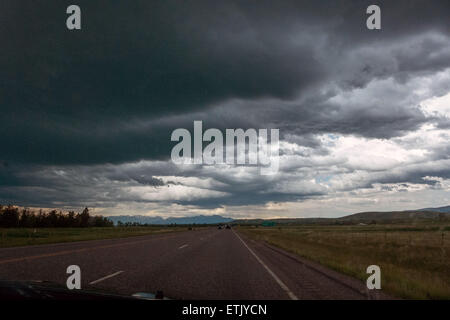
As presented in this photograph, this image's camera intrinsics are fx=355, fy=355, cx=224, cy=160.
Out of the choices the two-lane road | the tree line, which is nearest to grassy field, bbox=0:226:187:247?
the two-lane road

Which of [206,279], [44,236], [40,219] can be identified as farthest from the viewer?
[40,219]

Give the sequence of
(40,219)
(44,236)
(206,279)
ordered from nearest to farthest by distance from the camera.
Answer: (206,279) < (44,236) < (40,219)

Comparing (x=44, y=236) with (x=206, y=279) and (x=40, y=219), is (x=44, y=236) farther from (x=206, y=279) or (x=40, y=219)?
(x=40, y=219)

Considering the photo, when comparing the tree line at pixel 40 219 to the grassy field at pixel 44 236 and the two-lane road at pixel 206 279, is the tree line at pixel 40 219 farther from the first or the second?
the two-lane road at pixel 206 279

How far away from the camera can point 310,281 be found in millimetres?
9586

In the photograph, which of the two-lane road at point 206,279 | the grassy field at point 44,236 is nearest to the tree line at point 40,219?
the grassy field at point 44,236

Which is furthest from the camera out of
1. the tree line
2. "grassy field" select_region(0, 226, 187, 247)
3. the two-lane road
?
the tree line

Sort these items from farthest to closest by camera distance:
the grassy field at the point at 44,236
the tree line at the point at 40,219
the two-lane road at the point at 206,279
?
the tree line at the point at 40,219 → the grassy field at the point at 44,236 → the two-lane road at the point at 206,279

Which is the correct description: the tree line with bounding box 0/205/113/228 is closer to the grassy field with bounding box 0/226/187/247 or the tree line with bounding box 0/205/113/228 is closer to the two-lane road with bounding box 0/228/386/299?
the grassy field with bounding box 0/226/187/247

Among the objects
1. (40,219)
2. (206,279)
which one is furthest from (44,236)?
(40,219)

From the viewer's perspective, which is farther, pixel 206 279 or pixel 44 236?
pixel 44 236

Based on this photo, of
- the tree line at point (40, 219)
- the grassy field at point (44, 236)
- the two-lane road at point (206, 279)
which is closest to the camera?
the two-lane road at point (206, 279)

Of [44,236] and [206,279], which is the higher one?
[206,279]
